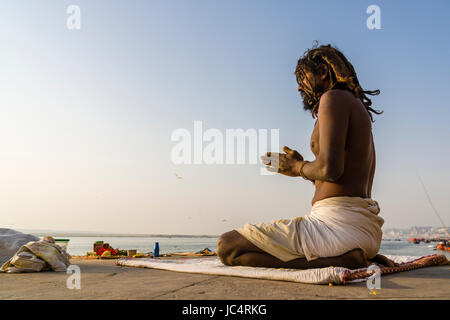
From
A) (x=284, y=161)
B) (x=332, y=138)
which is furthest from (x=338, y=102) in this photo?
(x=284, y=161)

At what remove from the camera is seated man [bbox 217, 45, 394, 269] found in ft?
10.2

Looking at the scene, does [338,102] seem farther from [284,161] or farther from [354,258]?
[354,258]

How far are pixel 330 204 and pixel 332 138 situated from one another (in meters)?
0.65

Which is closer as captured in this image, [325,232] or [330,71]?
[325,232]

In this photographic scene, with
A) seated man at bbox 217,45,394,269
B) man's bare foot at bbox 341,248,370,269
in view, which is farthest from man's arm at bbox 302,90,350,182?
man's bare foot at bbox 341,248,370,269

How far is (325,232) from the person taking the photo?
3.13 metres

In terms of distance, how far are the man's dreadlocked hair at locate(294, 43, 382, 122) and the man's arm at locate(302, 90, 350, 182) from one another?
34 centimetres

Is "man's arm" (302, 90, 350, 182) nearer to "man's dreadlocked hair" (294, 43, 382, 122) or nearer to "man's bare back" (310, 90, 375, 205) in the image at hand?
"man's bare back" (310, 90, 375, 205)

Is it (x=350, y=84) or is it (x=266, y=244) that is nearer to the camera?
(x=266, y=244)

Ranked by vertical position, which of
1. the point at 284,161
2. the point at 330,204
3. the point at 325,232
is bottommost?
the point at 325,232

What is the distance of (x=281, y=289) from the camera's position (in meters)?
2.34
